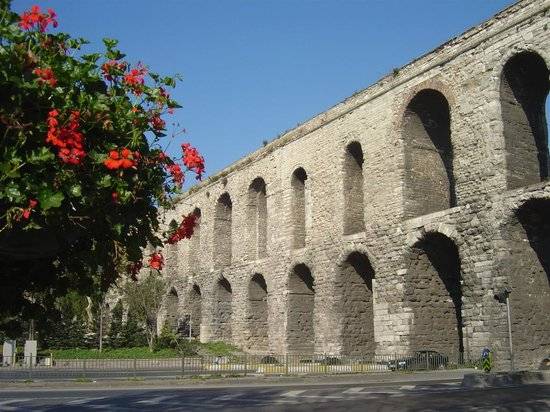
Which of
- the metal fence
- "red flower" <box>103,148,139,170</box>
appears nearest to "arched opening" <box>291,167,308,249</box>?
the metal fence

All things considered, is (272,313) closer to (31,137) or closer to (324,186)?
(324,186)

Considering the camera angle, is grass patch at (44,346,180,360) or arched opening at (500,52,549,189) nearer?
arched opening at (500,52,549,189)

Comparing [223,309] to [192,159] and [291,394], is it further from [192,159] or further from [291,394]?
[192,159]

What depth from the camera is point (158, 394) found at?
53.5 feet

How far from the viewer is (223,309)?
37781 millimetres

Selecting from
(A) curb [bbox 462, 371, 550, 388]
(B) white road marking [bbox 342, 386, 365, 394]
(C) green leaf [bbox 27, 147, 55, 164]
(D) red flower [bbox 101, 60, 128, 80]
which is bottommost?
(B) white road marking [bbox 342, 386, 365, 394]

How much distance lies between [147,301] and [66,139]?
35.1 m

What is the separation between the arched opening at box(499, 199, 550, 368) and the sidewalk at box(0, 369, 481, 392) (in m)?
1.86

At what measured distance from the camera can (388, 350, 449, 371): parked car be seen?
21.9 metres

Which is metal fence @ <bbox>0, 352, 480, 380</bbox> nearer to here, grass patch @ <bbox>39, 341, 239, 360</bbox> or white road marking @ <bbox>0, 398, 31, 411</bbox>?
grass patch @ <bbox>39, 341, 239, 360</bbox>

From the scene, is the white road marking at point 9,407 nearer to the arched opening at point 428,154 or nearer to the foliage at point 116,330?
the arched opening at point 428,154

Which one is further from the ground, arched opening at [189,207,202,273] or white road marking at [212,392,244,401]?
arched opening at [189,207,202,273]

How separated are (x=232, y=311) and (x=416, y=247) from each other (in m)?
14.6

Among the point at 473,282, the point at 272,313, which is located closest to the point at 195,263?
the point at 272,313
